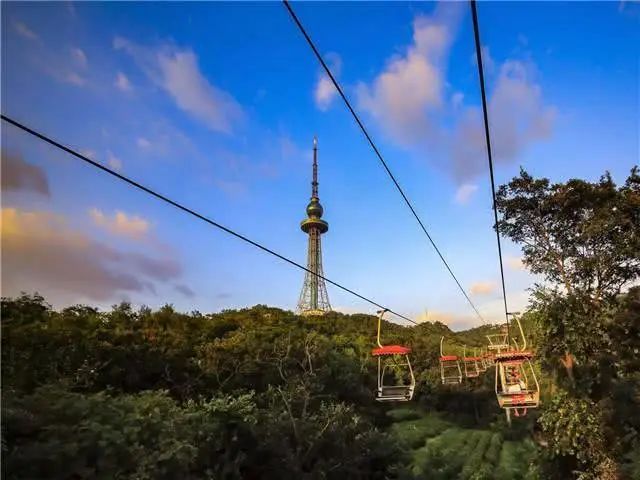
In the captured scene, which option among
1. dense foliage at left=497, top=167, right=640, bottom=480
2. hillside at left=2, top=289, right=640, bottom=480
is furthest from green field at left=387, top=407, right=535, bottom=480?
dense foliage at left=497, top=167, right=640, bottom=480

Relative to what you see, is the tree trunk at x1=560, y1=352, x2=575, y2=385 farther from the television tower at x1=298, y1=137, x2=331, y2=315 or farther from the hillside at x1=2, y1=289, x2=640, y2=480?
the television tower at x1=298, y1=137, x2=331, y2=315

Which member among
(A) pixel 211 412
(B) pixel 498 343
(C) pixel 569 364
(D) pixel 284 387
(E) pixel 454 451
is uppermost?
(B) pixel 498 343

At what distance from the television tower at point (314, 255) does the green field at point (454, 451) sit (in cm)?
3204

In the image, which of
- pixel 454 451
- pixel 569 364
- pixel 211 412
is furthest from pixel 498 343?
pixel 454 451

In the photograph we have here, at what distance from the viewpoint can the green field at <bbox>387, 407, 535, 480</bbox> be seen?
29719 mm

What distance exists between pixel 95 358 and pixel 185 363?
19.2 ft

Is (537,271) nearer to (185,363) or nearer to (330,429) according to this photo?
(330,429)

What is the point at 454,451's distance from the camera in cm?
3447

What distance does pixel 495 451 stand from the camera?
35156 mm

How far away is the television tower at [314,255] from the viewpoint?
81.4 m

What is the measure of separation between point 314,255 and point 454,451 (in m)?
58.0

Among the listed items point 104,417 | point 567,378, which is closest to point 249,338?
point 104,417

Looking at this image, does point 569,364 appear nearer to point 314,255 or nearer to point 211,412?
point 211,412

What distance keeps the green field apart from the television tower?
105ft
